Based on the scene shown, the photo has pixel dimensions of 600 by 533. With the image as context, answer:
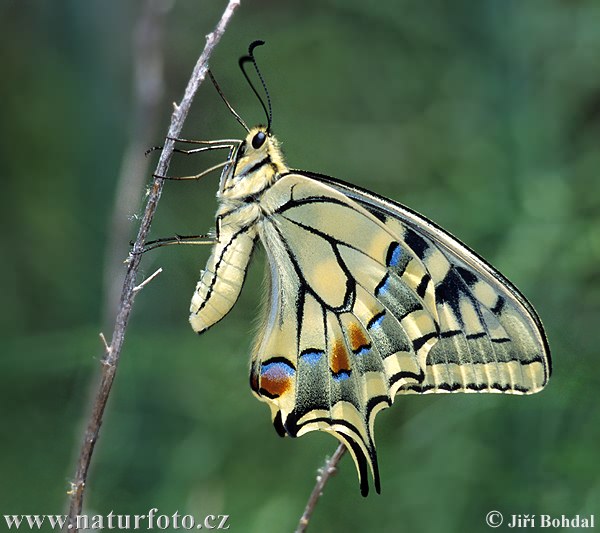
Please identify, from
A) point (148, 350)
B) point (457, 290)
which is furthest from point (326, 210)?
point (148, 350)

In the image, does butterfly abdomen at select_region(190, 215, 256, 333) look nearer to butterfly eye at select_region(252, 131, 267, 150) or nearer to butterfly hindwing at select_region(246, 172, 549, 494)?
butterfly hindwing at select_region(246, 172, 549, 494)

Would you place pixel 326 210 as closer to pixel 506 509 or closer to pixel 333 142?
pixel 506 509

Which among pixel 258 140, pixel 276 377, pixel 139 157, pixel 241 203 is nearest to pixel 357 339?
pixel 276 377

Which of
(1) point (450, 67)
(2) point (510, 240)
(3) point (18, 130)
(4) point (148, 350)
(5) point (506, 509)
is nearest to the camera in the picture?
(5) point (506, 509)

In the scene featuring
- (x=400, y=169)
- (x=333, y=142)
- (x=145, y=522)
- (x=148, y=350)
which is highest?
(x=333, y=142)

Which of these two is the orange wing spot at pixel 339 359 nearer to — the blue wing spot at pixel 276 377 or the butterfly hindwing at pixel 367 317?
the butterfly hindwing at pixel 367 317

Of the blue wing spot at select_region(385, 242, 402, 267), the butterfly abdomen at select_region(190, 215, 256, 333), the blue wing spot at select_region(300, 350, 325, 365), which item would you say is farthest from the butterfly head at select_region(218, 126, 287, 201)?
the blue wing spot at select_region(300, 350, 325, 365)

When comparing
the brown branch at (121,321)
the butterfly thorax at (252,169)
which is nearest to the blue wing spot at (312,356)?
the butterfly thorax at (252,169)

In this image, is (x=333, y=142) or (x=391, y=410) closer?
(x=391, y=410)
